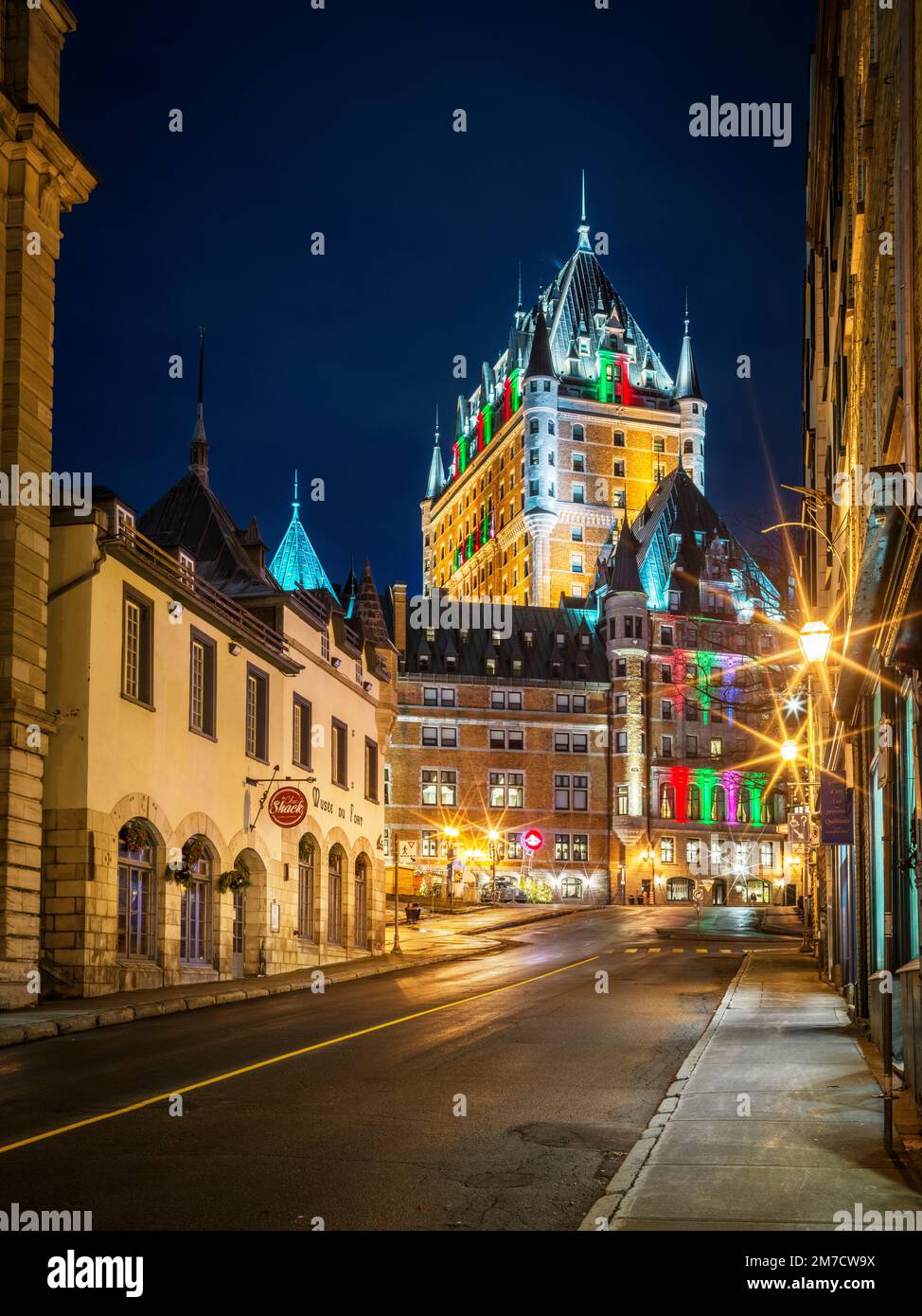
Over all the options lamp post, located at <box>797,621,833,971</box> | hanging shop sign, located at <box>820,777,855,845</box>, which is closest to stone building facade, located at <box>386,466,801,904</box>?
lamp post, located at <box>797,621,833,971</box>

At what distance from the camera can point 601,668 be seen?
4205 inches

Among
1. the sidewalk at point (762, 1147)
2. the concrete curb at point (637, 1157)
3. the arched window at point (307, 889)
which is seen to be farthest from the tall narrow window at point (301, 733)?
the concrete curb at point (637, 1157)

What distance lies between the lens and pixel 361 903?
45.1 meters

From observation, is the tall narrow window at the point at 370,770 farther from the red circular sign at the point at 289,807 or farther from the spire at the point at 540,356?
the spire at the point at 540,356

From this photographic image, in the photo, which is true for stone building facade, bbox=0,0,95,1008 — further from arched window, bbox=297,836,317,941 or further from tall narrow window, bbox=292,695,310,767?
arched window, bbox=297,836,317,941

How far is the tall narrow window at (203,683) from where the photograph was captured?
31812 millimetres

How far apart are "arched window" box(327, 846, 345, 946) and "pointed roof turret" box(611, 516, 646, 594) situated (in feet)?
214

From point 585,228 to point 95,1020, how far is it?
518ft

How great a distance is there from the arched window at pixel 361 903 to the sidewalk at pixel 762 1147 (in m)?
25.6

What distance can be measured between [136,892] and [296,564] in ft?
268

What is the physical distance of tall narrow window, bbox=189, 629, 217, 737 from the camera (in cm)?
3181
